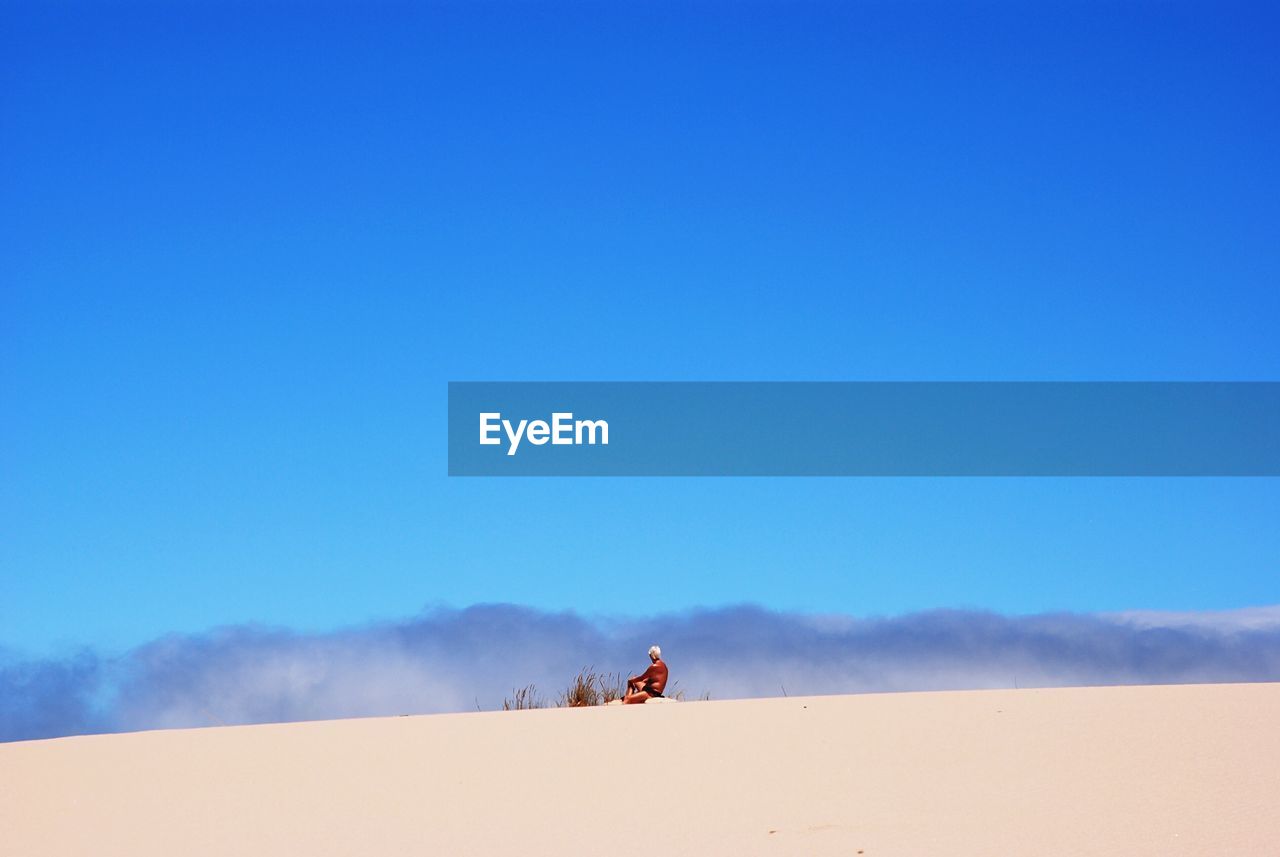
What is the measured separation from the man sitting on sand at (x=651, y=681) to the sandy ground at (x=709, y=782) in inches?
61.6

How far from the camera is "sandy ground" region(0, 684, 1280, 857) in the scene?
871 cm

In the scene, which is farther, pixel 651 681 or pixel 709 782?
pixel 651 681

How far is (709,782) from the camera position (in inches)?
416

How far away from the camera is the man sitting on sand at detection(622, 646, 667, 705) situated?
16.2m

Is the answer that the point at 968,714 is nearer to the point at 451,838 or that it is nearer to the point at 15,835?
the point at 451,838

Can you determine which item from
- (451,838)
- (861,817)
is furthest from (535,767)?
(861,817)

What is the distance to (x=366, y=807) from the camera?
10.5m

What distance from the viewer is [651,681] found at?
16297 millimetres

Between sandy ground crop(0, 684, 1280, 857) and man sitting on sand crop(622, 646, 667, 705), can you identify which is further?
man sitting on sand crop(622, 646, 667, 705)

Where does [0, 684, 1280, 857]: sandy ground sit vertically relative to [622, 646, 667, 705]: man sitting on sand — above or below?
below

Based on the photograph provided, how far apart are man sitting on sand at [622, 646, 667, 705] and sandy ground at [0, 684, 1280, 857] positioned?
5.13 ft

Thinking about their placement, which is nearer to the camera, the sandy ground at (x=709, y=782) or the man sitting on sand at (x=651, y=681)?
the sandy ground at (x=709, y=782)

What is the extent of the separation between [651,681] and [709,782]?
5754 millimetres

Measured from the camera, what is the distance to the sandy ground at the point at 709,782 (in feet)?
28.6
